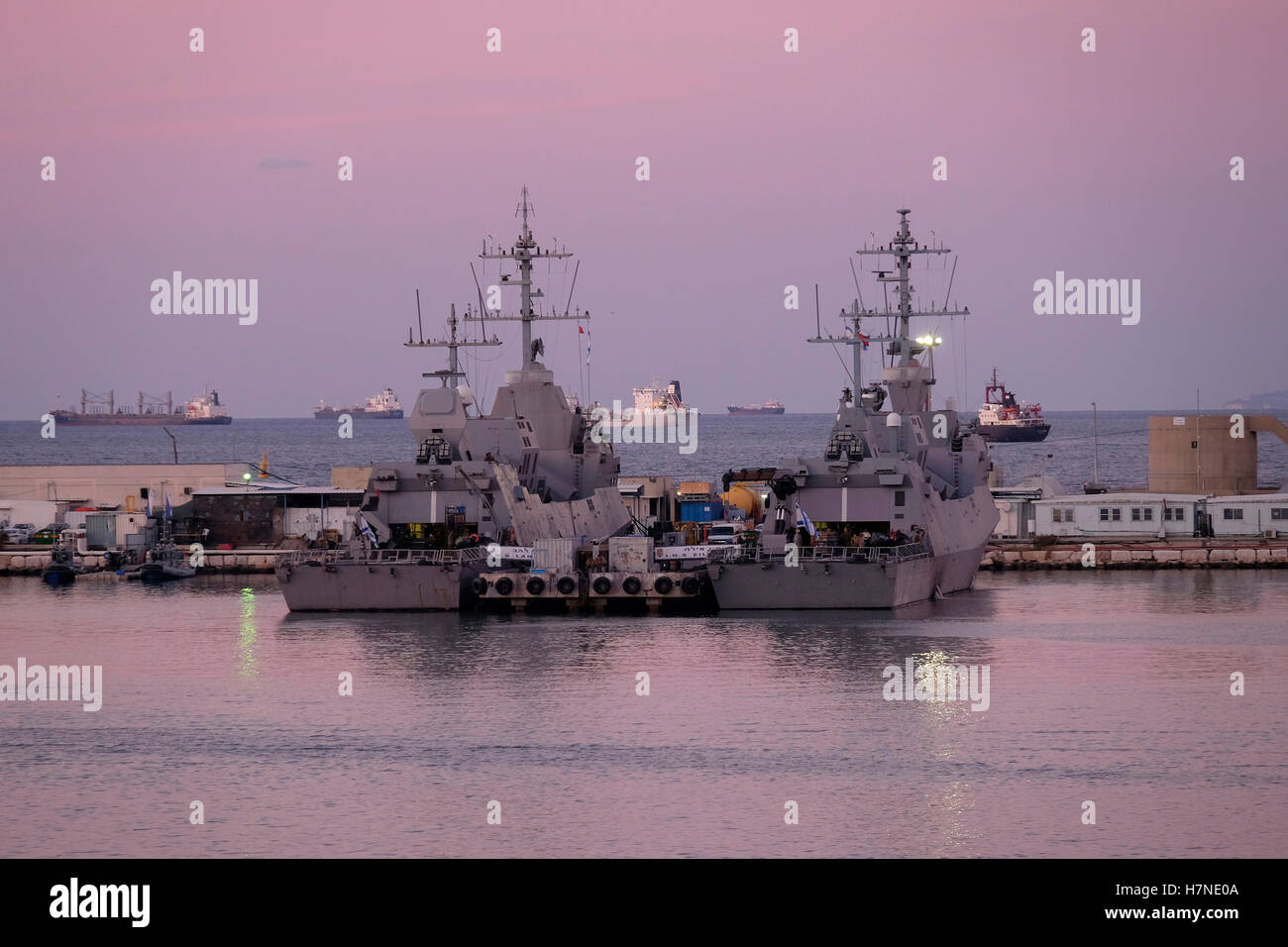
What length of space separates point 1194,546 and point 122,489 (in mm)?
37927

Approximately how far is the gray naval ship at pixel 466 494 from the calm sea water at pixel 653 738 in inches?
37.2

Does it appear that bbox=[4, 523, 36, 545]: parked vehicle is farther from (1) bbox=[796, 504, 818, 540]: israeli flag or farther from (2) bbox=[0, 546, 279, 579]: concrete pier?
(1) bbox=[796, 504, 818, 540]: israeli flag

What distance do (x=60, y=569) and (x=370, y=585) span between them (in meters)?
15.3

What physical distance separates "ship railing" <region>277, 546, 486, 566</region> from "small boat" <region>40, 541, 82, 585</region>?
41.3 feet

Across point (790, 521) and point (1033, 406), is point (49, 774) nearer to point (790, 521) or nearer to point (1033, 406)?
point (790, 521)

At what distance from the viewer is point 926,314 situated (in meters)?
48.1

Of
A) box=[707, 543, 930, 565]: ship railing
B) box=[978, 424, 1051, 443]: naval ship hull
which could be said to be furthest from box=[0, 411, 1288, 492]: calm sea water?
box=[707, 543, 930, 565]: ship railing

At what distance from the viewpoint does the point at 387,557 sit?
39531 millimetres

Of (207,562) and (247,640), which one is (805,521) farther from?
(207,562)

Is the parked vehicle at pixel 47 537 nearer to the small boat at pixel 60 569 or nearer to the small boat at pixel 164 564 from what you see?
the small boat at pixel 60 569

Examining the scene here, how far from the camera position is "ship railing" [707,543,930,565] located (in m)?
37.8

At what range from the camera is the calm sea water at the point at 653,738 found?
63.5 feet
